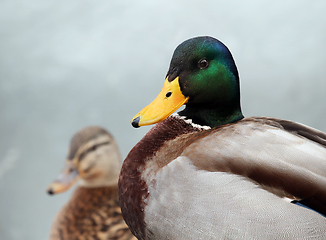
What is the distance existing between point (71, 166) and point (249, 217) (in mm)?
1226

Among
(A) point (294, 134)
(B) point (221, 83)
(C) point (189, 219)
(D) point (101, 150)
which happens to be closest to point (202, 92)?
(B) point (221, 83)

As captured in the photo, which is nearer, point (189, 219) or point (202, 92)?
point (189, 219)

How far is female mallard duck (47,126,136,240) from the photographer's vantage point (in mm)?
1769

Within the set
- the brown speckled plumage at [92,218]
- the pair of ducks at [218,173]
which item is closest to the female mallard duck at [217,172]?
the pair of ducks at [218,173]

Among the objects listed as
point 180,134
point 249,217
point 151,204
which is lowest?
point 249,217

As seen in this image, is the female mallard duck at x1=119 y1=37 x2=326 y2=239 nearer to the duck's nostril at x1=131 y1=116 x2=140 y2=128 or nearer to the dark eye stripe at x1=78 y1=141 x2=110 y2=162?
the duck's nostril at x1=131 y1=116 x2=140 y2=128

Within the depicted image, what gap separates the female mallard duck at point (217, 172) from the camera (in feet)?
2.83

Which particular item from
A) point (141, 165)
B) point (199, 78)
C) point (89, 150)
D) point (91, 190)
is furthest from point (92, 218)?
point (199, 78)

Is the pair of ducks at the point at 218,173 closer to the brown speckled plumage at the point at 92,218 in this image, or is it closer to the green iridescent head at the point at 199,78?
the green iridescent head at the point at 199,78

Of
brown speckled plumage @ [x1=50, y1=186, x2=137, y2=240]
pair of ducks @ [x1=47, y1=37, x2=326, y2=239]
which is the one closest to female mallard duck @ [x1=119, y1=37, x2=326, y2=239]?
pair of ducks @ [x1=47, y1=37, x2=326, y2=239]

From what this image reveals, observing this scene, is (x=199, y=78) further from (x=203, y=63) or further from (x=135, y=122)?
(x=135, y=122)

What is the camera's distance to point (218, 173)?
901 mm

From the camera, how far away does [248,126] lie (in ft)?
3.32

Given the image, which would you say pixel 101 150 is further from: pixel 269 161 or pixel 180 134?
pixel 269 161
